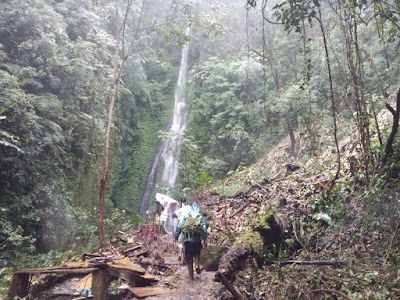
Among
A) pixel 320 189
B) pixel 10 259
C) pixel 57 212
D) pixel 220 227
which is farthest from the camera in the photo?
pixel 57 212

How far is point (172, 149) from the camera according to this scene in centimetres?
2012

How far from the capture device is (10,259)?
28.9ft

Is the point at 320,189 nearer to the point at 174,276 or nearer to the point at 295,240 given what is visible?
the point at 295,240

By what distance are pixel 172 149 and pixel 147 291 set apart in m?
14.7

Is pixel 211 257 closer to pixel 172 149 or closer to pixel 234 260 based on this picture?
pixel 234 260

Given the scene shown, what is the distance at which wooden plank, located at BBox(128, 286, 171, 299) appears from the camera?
5473 mm

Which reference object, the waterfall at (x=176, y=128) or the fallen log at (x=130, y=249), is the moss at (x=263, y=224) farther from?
the waterfall at (x=176, y=128)

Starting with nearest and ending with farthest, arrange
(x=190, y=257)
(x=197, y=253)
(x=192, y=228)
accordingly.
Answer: (x=192, y=228) → (x=190, y=257) → (x=197, y=253)

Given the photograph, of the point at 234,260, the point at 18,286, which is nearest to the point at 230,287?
the point at 234,260

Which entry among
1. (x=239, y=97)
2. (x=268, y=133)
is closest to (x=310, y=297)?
(x=268, y=133)

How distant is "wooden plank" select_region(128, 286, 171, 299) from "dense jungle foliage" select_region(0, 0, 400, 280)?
3.37m

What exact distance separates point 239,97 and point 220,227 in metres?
13.0

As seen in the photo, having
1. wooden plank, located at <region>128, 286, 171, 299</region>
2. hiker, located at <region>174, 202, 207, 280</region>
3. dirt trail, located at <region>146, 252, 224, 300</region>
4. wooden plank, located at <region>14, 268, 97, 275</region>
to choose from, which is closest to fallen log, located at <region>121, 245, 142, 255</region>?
dirt trail, located at <region>146, 252, 224, 300</region>

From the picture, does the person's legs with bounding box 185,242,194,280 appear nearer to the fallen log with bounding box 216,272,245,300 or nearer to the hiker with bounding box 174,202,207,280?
the hiker with bounding box 174,202,207,280
